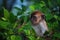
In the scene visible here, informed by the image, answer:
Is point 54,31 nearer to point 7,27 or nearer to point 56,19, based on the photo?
point 56,19

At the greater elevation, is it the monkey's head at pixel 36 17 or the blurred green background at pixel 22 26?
the monkey's head at pixel 36 17

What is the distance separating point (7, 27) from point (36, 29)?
0.11 meters

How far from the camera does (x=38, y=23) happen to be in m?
0.73

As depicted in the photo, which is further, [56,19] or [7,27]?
[56,19]

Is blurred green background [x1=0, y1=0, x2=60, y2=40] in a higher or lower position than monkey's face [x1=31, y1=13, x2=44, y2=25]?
lower

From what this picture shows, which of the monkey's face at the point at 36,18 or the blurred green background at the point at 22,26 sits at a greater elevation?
the monkey's face at the point at 36,18

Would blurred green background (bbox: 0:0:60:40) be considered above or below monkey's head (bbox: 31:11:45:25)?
below

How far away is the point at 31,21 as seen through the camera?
29.3 inches

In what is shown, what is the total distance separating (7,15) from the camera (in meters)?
0.78

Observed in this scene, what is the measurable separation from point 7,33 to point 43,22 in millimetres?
137

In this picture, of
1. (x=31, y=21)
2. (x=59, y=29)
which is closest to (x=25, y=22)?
(x=31, y=21)

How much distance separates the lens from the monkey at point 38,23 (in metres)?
0.73

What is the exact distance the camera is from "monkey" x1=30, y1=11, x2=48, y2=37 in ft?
2.39

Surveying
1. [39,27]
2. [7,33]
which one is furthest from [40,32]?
[7,33]
